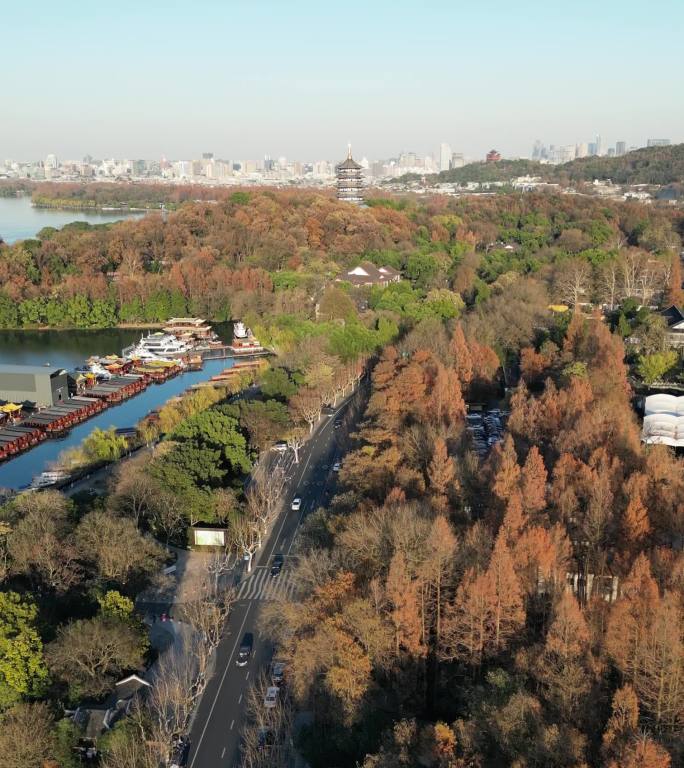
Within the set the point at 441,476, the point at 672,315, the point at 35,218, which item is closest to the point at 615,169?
the point at 672,315

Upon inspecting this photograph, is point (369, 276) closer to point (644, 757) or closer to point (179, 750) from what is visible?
point (179, 750)

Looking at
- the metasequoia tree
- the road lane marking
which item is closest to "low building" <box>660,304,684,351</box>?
the metasequoia tree

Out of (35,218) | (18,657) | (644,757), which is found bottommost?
(18,657)

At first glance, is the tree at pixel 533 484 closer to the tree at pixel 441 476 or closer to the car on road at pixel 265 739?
the tree at pixel 441 476

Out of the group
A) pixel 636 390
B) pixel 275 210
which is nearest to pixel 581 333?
pixel 636 390

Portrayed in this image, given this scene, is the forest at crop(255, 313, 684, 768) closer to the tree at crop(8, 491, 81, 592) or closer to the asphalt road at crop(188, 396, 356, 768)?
the asphalt road at crop(188, 396, 356, 768)

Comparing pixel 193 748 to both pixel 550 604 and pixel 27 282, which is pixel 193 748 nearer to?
pixel 550 604
